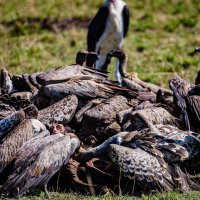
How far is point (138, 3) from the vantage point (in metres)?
18.2

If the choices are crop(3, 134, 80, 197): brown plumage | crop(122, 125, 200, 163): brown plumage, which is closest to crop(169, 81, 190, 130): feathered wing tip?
crop(122, 125, 200, 163): brown plumage

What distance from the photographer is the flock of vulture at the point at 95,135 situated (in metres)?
6.64

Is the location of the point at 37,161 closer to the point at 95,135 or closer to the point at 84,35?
the point at 95,135

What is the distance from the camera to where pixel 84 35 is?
1583cm

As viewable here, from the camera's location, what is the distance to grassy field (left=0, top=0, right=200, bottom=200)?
518 inches

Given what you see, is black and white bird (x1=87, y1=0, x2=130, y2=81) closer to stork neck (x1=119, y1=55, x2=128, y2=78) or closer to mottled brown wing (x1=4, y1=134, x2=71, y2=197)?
stork neck (x1=119, y1=55, x2=128, y2=78)

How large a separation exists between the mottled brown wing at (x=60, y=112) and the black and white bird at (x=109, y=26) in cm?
639

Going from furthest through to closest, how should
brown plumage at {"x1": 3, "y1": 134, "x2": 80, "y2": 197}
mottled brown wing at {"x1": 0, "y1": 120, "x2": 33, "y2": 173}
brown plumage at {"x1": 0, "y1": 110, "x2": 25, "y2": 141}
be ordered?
1. brown plumage at {"x1": 0, "y1": 110, "x2": 25, "y2": 141}
2. mottled brown wing at {"x1": 0, "y1": 120, "x2": 33, "y2": 173}
3. brown plumage at {"x1": 3, "y1": 134, "x2": 80, "y2": 197}

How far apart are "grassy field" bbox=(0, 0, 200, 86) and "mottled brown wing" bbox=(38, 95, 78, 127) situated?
377 centimetres

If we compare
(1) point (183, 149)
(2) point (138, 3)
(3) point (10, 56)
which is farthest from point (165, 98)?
(2) point (138, 3)

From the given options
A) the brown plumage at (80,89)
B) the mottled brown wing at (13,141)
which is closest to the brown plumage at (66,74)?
the brown plumage at (80,89)

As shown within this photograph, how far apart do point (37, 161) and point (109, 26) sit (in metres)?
8.12

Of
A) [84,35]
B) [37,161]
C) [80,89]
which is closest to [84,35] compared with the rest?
[84,35]

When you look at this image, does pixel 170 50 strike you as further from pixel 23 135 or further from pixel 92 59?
pixel 23 135
